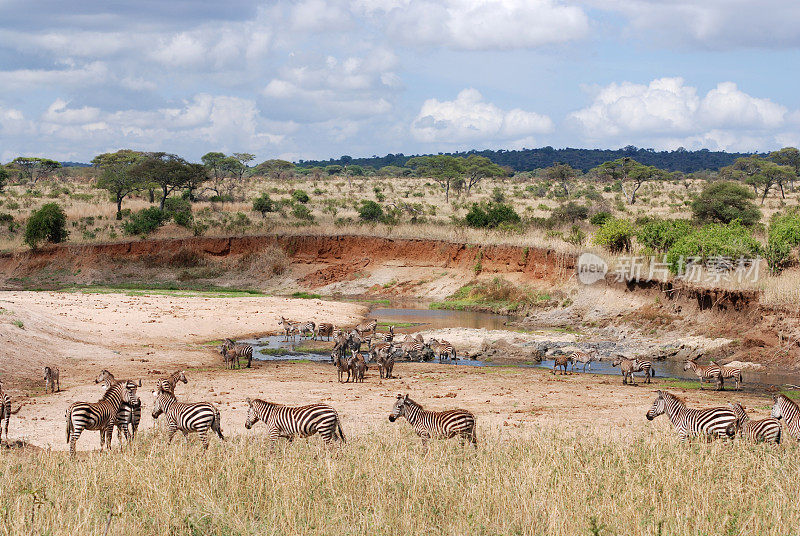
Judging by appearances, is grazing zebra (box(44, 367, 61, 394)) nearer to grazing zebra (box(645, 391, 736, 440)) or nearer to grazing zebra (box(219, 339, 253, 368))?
grazing zebra (box(219, 339, 253, 368))

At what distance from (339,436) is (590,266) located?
26.7 m

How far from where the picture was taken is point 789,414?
1438cm

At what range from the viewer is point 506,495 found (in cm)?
908

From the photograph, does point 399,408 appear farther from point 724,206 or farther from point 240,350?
point 724,206

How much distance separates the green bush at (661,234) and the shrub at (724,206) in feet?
52.9

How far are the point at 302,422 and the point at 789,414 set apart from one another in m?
8.59

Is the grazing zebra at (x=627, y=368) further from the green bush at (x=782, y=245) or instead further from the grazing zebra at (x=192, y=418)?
the grazing zebra at (x=192, y=418)

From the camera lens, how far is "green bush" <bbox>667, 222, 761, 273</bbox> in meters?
31.3

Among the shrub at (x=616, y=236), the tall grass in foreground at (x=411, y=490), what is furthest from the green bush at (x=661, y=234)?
the tall grass in foreground at (x=411, y=490)

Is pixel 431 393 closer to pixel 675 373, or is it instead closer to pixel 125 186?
pixel 675 373

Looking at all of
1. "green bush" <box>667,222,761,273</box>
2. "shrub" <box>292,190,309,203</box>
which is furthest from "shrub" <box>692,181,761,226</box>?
"shrub" <box>292,190,309,203</box>

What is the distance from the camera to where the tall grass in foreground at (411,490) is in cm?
833

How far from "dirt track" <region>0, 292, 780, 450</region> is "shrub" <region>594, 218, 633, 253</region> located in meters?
16.0

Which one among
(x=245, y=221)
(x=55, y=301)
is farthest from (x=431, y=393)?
(x=245, y=221)
